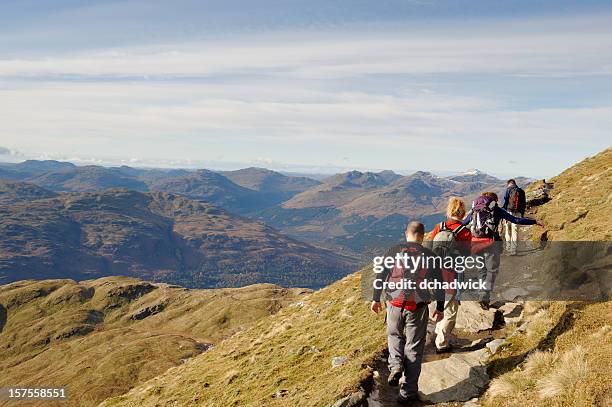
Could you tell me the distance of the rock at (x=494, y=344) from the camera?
1319cm

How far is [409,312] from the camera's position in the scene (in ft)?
36.9

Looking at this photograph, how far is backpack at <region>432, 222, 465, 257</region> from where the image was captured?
13094 millimetres

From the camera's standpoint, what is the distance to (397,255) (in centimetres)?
1145

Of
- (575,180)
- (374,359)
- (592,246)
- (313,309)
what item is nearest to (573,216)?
(592,246)

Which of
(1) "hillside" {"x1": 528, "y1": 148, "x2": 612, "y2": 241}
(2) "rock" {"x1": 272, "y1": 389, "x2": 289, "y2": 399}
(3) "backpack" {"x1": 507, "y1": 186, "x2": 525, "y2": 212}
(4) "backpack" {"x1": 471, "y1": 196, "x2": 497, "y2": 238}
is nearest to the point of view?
(2) "rock" {"x1": 272, "y1": 389, "x2": 289, "y2": 399}

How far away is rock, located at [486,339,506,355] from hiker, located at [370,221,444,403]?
9.77ft

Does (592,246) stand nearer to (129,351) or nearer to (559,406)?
(559,406)

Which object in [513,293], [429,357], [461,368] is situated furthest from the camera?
[513,293]

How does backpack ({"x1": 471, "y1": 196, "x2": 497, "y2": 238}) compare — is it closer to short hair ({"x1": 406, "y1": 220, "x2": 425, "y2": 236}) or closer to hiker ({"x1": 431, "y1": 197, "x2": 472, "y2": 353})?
hiker ({"x1": 431, "y1": 197, "x2": 472, "y2": 353})

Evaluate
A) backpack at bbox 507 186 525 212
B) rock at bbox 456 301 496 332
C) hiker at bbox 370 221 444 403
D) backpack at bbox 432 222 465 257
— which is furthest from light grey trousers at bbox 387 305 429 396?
backpack at bbox 507 186 525 212

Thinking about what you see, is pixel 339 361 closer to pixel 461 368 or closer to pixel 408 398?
pixel 408 398

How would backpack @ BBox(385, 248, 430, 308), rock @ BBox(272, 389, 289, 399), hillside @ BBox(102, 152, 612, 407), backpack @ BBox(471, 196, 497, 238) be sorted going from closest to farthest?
1. hillside @ BBox(102, 152, 612, 407)
2. backpack @ BBox(385, 248, 430, 308)
3. rock @ BBox(272, 389, 289, 399)
4. backpack @ BBox(471, 196, 497, 238)

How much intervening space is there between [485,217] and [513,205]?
7.73 m

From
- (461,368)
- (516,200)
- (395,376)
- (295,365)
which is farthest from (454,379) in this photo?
(516,200)
